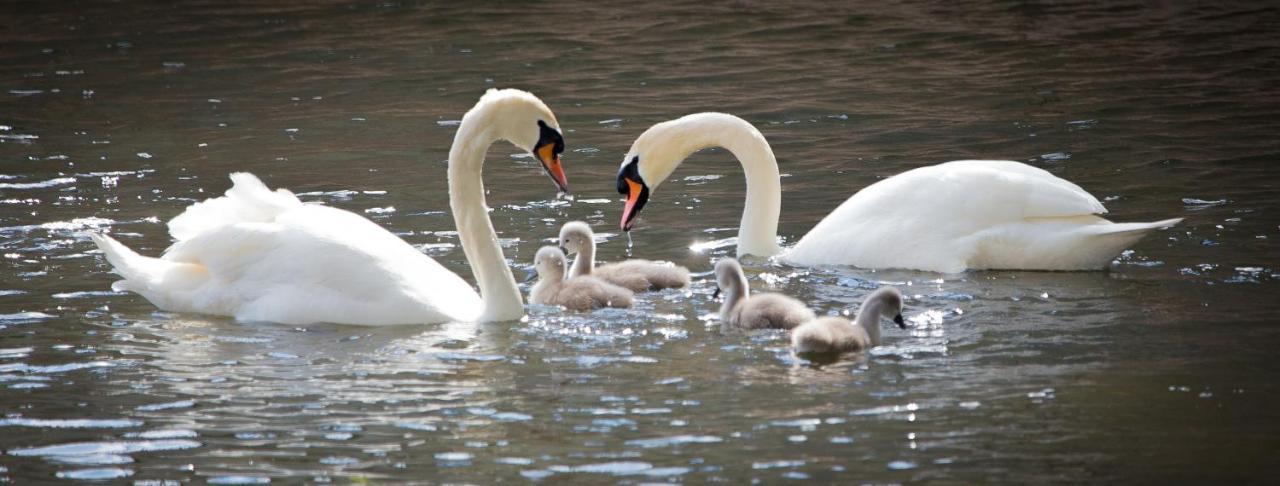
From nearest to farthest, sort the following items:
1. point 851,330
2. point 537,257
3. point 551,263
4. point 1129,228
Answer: point 851,330
point 1129,228
point 551,263
point 537,257

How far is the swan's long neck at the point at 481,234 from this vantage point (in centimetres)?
826

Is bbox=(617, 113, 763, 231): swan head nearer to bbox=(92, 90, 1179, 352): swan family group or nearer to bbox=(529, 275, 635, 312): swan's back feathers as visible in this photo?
bbox=(92, 90, 1179, 352): swan family group

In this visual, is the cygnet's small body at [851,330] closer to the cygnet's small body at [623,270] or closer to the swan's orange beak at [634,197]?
the cygnet's small body at [623,270]

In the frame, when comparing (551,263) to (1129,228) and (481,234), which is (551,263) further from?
(1129,228)

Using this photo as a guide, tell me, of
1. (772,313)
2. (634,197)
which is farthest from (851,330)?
(634,197)

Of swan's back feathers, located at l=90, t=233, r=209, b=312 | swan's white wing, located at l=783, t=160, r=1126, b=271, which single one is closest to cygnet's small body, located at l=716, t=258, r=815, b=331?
swan's white wing, located at l=783, t=160, r=1126, b=271

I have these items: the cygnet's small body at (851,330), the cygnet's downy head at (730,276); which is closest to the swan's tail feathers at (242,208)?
the cygnet's downy head at (730,276)

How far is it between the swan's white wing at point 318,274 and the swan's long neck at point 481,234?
17 cm

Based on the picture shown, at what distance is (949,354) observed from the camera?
738 cm

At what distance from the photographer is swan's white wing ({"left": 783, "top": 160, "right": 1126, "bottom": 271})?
9.26m

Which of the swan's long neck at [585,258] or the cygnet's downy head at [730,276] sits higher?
the swan's long neck at [585,258]

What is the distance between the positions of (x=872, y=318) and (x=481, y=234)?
1986mm

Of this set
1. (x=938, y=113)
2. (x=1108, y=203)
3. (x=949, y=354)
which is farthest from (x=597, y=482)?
(x=938, y=113)

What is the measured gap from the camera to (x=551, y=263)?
8961 mm
